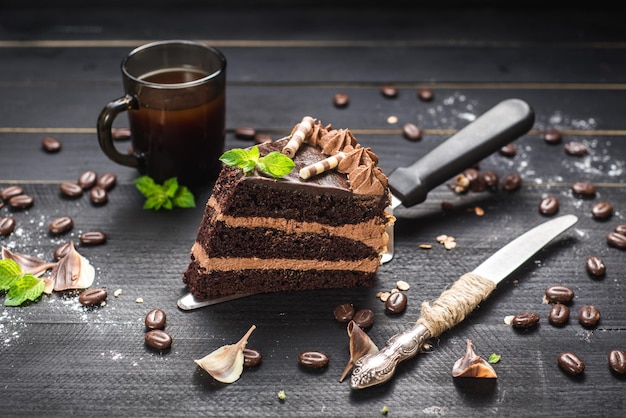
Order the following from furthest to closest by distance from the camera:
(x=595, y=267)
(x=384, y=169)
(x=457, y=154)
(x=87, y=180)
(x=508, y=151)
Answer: (x=508, y=151), (x=384, y=169), (x=87, y=180), (x=457, y=154), (x=595, y=267)

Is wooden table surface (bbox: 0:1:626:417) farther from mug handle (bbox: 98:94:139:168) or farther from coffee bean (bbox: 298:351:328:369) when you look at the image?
mug handle (bbox: 98:94:139:168)

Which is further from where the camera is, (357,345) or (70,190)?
(70,190)

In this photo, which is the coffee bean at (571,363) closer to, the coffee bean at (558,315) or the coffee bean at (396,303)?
the coffee bean at (558,315)

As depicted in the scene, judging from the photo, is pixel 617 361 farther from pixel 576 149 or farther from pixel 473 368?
pixel 576 149

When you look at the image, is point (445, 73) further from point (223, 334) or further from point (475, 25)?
point (223, 334)

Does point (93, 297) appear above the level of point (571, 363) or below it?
below

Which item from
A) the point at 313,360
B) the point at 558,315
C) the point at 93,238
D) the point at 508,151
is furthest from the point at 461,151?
the point at 93,238

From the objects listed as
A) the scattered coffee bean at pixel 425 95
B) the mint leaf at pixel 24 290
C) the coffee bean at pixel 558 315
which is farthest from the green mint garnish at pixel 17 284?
the scattered coffee bean at pixel 425 95
